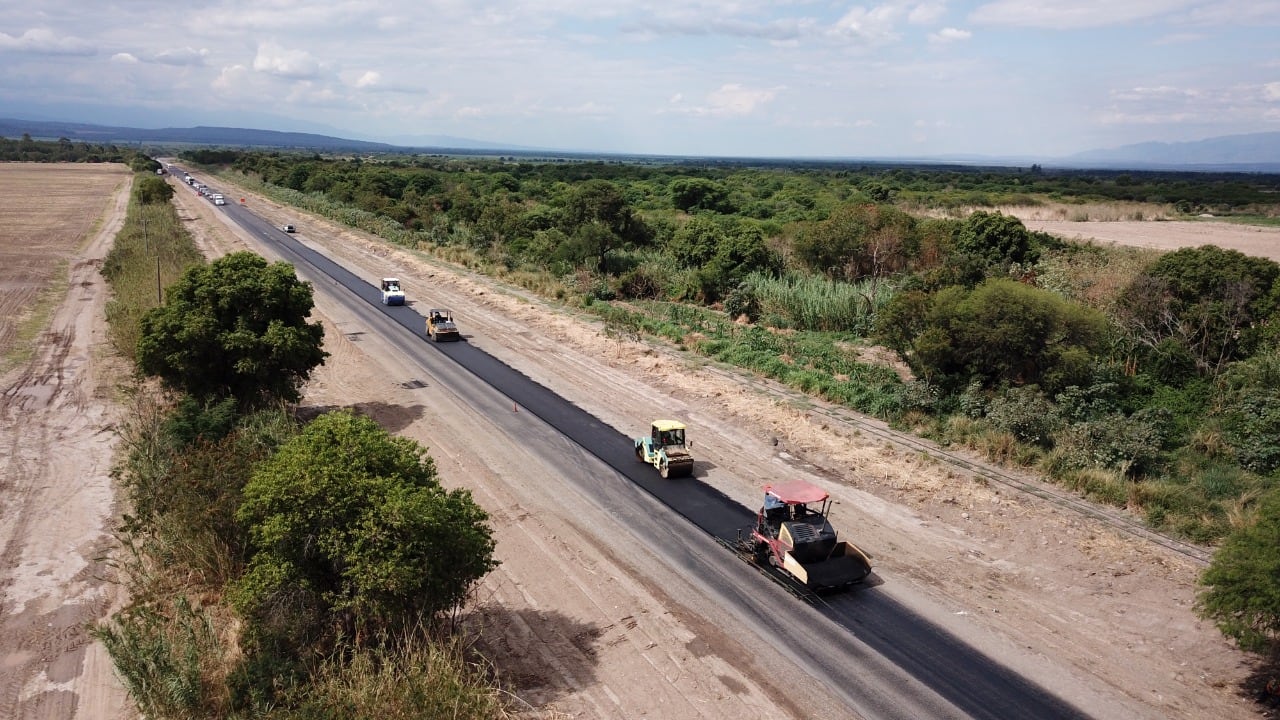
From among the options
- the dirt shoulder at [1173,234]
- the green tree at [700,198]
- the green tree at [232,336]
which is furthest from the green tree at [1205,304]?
the green tree at [700,198]

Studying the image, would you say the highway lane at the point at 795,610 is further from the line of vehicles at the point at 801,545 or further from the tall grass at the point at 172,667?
the tall grass at the point at 172,667

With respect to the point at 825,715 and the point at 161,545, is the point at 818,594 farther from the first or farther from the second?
the point at 161,545

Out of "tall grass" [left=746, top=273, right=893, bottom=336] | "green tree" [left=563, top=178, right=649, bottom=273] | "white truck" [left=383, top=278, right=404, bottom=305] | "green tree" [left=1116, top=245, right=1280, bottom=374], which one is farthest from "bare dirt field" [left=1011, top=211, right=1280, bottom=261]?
"white truck" [left=383, top=278, right=404, bottom=305]

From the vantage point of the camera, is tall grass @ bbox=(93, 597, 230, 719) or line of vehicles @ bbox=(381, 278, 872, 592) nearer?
tall grass @ bbox=(93, 597, 230, 719)

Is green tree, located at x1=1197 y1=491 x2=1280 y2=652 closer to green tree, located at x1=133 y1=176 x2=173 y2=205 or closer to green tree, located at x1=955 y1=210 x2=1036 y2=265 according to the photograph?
green tree, located at x1=955 y1=210 x2=1036 y2=265

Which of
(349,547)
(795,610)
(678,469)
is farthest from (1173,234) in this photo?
(349,547)

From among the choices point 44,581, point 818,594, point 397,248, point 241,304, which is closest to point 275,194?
point 397,248

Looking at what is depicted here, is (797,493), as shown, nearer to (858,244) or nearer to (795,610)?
(795,610)
